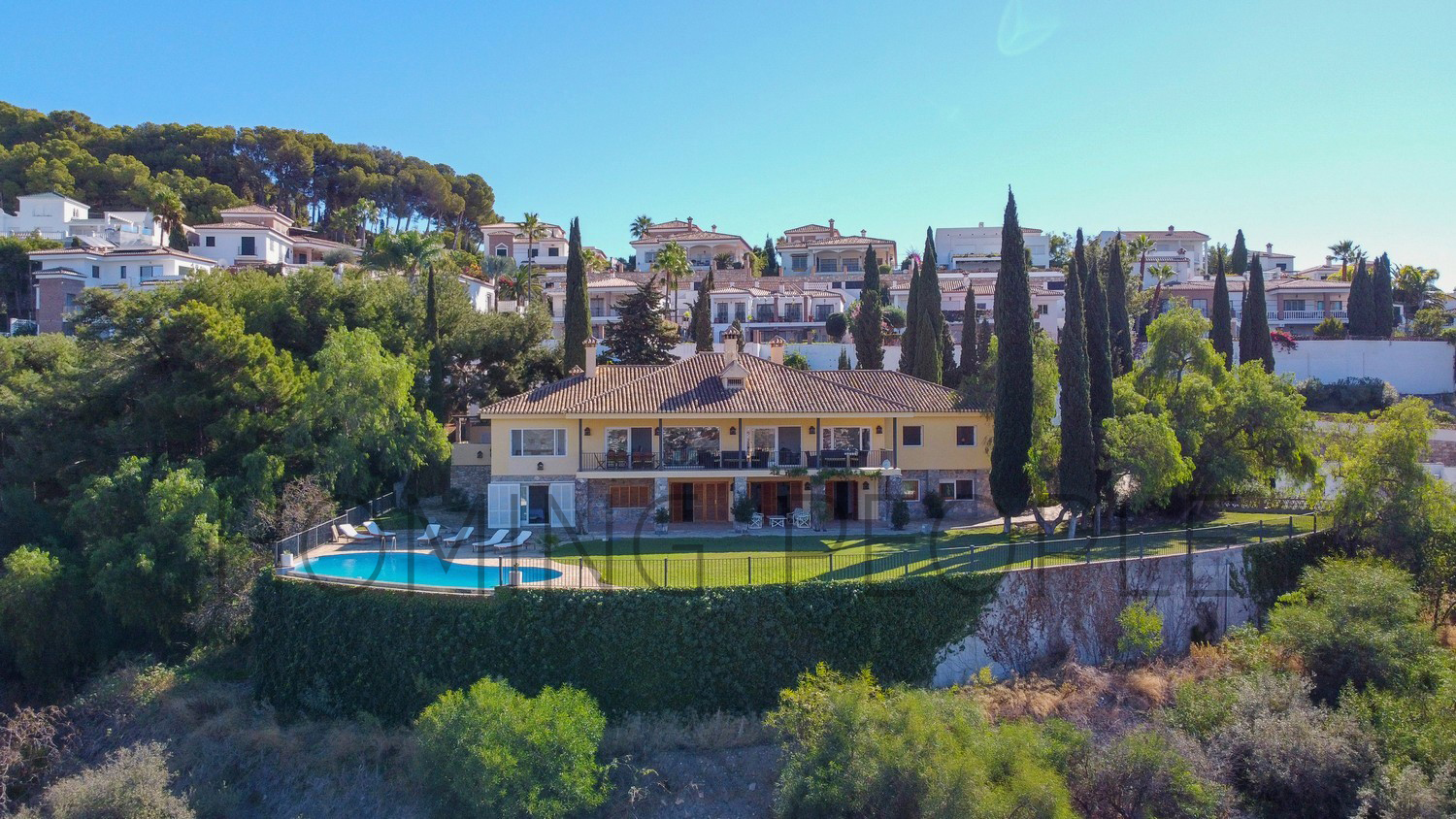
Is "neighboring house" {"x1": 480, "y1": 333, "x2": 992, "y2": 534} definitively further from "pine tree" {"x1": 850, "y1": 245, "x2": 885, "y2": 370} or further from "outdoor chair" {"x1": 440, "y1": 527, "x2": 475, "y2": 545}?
"pine tree" {"x1": 850, "y1": 245, "x2": 885, "y2": 370}

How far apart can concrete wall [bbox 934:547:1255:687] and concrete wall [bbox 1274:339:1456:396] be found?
2987 centimetres

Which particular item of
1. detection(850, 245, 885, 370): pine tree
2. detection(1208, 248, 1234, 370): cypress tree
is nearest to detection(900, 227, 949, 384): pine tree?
detection(850, 245, 885, 370): pine tree

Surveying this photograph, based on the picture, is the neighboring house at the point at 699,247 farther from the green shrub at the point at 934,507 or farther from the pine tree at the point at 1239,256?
the green shrub at the point at 934,507

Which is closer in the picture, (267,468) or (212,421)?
(267,468)

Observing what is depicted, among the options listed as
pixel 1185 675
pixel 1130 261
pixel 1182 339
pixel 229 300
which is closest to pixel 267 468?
pixel 229 300

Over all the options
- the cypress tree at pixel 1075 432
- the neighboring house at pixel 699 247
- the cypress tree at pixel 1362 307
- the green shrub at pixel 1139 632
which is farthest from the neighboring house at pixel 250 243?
the cypress tree at pixel 1362 307

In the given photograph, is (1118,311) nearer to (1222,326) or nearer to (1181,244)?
(1222,326)

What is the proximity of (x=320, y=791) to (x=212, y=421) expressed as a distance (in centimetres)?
1395

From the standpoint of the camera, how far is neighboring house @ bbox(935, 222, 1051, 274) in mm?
76062

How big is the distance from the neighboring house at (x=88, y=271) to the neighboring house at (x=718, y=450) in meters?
35.0

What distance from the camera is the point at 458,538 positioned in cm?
2645

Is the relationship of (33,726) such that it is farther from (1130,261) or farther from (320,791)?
(1130,261)

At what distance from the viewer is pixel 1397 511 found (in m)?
22.9

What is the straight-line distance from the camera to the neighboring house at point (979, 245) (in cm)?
7606
